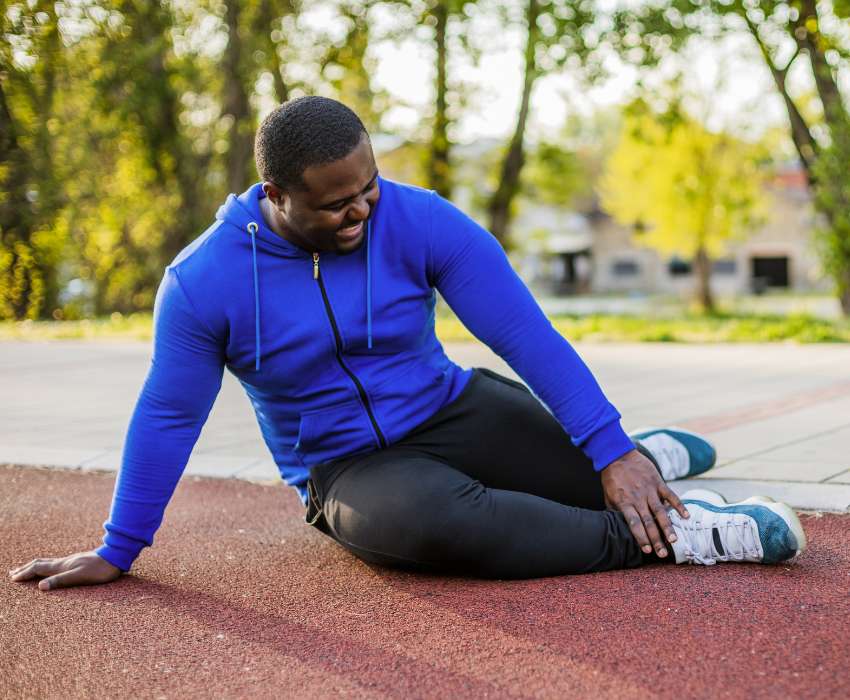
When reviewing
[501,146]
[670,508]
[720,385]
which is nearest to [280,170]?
[670,508]

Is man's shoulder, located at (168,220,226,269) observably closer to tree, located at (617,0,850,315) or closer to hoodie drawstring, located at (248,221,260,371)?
hoodie drawstring, located at (248,221,260,371)

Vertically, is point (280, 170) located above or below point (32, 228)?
above

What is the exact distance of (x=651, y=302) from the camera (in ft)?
156

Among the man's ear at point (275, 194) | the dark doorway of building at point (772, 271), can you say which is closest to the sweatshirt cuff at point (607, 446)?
the man's ear at point (275, 194)

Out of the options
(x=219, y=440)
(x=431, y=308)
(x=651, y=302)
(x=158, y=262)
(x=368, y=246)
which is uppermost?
(x=368, y=246)

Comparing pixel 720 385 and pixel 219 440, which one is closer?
pixel 219 440

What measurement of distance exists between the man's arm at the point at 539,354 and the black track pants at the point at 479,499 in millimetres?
123

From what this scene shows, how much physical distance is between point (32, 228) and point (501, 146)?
10.6m

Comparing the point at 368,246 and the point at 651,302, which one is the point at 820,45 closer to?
the point at 368,246

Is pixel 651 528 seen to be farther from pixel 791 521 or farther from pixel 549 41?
pixel 549 41

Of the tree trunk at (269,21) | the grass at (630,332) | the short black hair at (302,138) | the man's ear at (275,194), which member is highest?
the tree trunk at (269,21)

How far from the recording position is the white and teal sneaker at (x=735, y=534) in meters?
3.05

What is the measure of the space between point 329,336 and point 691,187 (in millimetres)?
33057

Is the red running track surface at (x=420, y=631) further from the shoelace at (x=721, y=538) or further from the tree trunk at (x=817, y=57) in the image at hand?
the tree trunk at (x=817, y=57)
